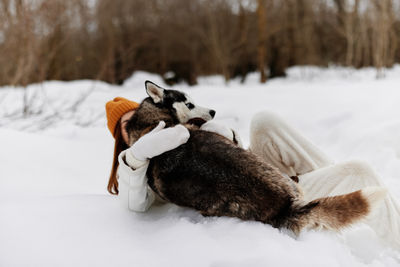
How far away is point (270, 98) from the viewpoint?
244 inches

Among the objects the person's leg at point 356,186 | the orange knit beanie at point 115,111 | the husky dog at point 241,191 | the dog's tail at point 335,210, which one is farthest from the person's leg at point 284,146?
the orange knit beanie at point 115,111

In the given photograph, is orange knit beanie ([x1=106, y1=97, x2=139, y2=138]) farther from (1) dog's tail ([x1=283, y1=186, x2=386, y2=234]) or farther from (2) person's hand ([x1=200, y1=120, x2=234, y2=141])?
(1) dog's tail ([x1=283, y1=186, x2=386, y2=234])

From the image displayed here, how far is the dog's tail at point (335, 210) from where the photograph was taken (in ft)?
4.00

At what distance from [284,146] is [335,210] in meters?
0.79

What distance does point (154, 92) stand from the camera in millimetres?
1888

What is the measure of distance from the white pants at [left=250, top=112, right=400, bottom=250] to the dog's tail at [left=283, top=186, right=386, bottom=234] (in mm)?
528

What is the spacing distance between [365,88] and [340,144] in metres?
2.48

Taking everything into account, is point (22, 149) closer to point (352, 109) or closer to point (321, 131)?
point (321, 131)

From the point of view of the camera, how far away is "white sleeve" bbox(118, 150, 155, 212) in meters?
1.45

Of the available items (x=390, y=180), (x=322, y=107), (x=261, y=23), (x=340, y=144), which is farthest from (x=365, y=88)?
(x=261, y=23)

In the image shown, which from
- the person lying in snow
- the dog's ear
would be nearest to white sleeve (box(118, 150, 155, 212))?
the person lying in snow

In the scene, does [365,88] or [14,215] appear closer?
[14,215]

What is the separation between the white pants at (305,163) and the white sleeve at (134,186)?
2.84 ft

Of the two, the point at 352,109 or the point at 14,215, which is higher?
the point at 14,215
